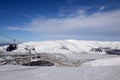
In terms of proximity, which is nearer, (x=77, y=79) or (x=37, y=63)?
(x=77, y=79)

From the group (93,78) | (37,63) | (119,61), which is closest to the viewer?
(93,78)

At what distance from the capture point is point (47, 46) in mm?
62062

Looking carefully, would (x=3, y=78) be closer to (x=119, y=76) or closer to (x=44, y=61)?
(x=119, y=76)

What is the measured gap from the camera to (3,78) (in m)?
10.7

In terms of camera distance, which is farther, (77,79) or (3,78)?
(3,78)

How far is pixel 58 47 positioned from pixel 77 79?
50.5m

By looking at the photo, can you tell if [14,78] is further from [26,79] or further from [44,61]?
[44,61]

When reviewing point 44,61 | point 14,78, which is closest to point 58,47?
point 44,61

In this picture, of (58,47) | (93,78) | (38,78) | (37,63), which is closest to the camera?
(93,78)

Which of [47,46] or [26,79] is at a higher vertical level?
[47,46]

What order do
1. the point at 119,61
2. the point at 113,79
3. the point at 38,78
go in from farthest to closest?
1. the point at 119,61
2. the point at 38,78
3. the point at 113,79

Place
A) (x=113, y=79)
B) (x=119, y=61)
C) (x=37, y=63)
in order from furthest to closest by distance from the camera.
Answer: (x=37, y=63) → (x=119, y=61) → (x=113, y=79)

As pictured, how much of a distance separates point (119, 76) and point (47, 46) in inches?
2092

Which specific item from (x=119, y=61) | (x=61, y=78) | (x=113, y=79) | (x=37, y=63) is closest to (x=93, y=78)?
(x=113, y=79)
